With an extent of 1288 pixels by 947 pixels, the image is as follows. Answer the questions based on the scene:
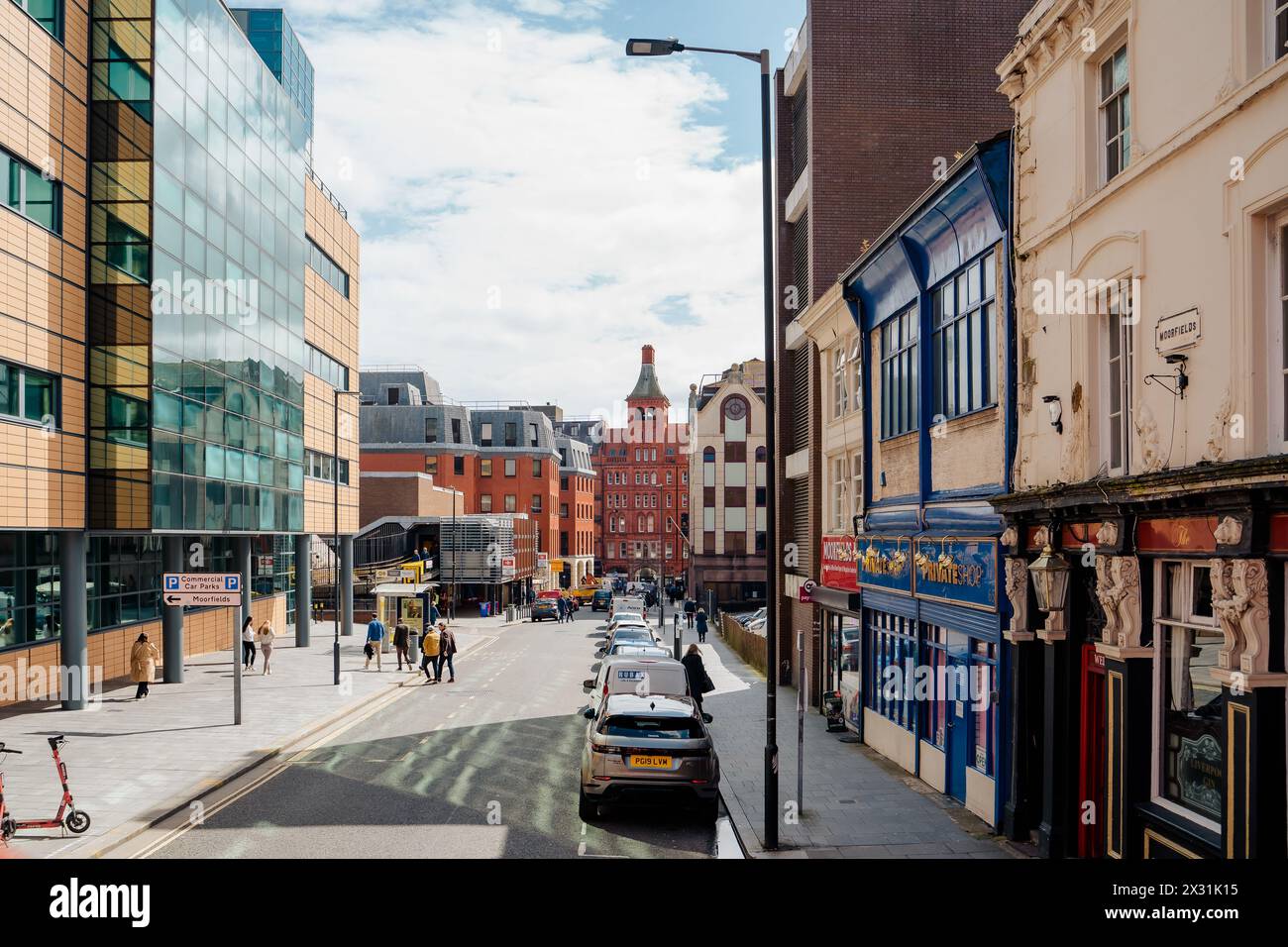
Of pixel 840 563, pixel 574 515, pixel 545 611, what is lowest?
pixel 545 611

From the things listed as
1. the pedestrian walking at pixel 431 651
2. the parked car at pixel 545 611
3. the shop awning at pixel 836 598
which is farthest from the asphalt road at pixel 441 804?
the parked car at pixel 545 611

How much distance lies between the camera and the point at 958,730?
1447 centimetres

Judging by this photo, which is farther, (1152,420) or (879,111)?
(879,111)

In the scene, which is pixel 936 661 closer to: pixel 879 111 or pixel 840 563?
pixel 840 563

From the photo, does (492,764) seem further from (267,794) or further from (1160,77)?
(1160,77)

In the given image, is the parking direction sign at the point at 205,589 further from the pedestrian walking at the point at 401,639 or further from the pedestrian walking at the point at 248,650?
the pedestrian walking at the point at 401,639

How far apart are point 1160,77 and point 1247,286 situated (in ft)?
8.56

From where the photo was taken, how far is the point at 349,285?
159 ft

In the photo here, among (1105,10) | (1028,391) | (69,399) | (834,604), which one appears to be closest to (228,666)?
(69,399)

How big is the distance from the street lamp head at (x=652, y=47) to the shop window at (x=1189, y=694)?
27.0 ft

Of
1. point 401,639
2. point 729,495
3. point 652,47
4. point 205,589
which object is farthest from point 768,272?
point 729,495

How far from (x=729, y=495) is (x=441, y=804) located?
62449 mm

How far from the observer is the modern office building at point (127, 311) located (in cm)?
2108
